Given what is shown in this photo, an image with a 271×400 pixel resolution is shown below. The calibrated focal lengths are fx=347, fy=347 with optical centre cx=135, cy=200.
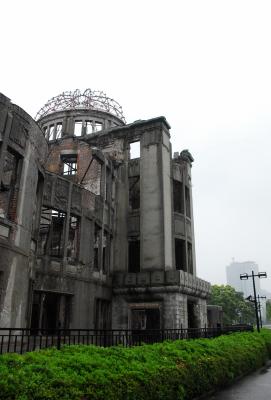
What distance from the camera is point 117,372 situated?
682 cm

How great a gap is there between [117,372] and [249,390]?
5.75 metres

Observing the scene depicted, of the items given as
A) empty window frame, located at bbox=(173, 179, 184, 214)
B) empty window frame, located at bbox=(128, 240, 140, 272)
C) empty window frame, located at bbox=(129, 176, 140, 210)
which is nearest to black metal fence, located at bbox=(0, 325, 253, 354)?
empty window frame, located at bbox=(128, 240, 140, 272)

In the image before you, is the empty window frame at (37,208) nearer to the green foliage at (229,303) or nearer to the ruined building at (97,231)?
the ruined building at (97,231)

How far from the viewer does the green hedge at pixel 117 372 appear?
5211mm

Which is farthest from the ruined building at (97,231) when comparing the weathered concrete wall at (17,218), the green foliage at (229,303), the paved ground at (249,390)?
the green foliage at (229,303)

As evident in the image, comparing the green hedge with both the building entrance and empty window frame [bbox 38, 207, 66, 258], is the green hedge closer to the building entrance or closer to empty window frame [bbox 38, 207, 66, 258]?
empty window frame [bbox 38, 207, 66, 258]

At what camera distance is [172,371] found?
8266mm

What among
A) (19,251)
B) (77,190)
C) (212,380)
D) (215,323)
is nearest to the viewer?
(212,380)

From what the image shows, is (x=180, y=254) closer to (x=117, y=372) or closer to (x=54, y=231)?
(x=54, y=231)

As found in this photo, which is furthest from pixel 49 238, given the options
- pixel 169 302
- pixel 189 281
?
pixel 189 281

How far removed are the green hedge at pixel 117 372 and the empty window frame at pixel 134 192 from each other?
46.2 feet

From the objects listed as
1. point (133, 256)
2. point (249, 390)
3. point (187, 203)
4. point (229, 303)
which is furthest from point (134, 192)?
point (229, 303)

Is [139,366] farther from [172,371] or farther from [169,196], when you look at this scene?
[169,196]

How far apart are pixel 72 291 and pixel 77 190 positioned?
→ 18.3 feet
